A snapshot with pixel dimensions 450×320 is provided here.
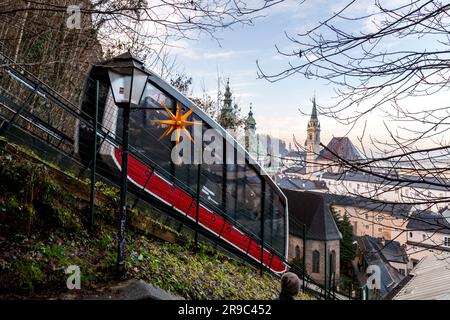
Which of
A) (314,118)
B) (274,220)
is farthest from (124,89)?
(274,220)

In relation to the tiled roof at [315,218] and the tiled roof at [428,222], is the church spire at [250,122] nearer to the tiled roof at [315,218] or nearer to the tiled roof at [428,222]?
the tiled roof at [315,218]

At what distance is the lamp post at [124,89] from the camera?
13.1ft

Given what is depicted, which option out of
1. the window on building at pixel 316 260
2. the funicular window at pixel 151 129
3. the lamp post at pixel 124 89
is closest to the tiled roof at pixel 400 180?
the lamp post at pixel 124 89

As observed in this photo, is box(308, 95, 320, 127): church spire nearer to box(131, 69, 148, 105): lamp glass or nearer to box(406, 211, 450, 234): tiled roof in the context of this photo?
box(406, 211, 450, 234): tiled roof

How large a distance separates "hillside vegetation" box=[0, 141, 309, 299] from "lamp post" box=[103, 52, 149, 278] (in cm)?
43

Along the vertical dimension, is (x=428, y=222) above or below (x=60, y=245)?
above

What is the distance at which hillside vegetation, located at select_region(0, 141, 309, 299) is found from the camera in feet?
11.9

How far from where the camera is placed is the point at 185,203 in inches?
323

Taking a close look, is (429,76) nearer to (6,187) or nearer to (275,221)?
(6,187)

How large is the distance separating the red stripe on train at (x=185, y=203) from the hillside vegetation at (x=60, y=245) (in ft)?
5.68

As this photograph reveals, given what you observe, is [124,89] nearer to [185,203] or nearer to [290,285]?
[290,285]

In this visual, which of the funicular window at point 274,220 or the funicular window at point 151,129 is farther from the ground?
the funicular window at point 151,129

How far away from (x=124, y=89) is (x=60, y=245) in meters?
2.00
